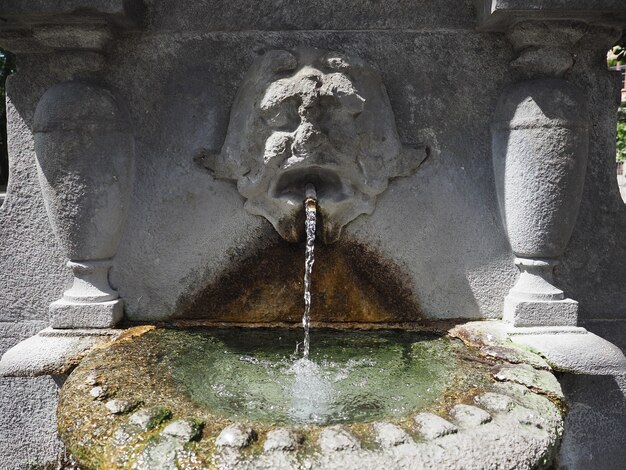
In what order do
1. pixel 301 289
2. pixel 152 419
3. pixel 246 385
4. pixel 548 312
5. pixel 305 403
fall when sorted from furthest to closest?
pixel 301 289 → pixel 548 312 → pixel 246 385 → pixel 305 403 → pixel 152 419

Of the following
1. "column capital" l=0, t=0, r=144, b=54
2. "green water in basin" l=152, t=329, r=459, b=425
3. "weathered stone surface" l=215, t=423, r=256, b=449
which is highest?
"column capital" l=0, t=0, r=144, b=54

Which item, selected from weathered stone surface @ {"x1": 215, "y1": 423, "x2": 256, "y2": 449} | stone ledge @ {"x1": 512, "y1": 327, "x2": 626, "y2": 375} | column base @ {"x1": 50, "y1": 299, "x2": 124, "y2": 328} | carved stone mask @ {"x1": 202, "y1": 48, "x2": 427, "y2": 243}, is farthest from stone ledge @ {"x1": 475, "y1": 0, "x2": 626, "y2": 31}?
column base @ {"x1": 50, "y1": 299, "x2": 124, "y2": 328}

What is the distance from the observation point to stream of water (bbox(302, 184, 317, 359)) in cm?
221

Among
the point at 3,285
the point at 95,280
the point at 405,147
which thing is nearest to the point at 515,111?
the point at 405,147

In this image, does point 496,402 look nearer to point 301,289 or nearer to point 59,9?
point 301,289

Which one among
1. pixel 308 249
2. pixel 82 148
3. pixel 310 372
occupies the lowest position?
pixel 310 372

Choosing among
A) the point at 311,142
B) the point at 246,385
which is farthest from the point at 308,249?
the point at 246,385

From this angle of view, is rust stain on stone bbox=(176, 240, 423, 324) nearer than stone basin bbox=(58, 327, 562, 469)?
No

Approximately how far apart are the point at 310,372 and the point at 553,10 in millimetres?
1670

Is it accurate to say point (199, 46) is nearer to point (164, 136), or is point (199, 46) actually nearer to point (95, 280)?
point (164, 136)

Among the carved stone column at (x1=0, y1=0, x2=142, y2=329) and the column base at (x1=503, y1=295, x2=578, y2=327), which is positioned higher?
the carved stone column at (x1=0, y1=0, x2=142, y2=329)

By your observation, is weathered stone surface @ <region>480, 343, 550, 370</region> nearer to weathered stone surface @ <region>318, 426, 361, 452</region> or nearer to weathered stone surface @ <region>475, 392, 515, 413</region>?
weathered stone surface @ <region>475, 392, 515, 413</region>

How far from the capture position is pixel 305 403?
5.75 feet

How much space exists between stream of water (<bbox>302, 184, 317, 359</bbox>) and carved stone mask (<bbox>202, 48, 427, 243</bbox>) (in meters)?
0.05
